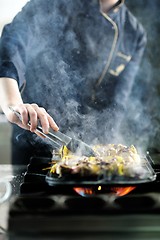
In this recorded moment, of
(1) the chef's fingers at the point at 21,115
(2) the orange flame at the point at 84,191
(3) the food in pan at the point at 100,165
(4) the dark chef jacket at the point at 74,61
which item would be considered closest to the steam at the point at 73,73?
(4) the dark chef jacket at the point at 74,61

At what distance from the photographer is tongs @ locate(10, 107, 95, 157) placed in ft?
6.14

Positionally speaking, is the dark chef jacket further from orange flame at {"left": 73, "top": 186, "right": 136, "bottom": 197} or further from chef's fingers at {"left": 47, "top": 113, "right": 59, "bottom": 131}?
orange flame at {"left": 73, "top": 186, "right": 136, "bottom": 197}

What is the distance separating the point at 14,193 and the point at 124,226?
23.9 inches

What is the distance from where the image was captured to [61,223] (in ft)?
4.93

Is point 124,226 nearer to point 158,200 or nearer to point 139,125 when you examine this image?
point 158,200

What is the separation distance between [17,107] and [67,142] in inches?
12.4

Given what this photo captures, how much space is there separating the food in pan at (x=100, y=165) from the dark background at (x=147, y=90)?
26 centimetres

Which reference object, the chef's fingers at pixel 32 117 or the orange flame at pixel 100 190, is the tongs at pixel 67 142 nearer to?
the chef's fingers at pixel 32 117

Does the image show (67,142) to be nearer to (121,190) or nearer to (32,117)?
(32,117)

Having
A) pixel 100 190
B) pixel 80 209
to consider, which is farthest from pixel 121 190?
pixel 80 209

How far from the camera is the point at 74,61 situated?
1.99m

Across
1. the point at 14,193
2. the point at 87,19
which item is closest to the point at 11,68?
the point at 87,19

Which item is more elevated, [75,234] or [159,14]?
[159,14]

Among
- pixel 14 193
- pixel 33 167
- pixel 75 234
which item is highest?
pixel 33 167
